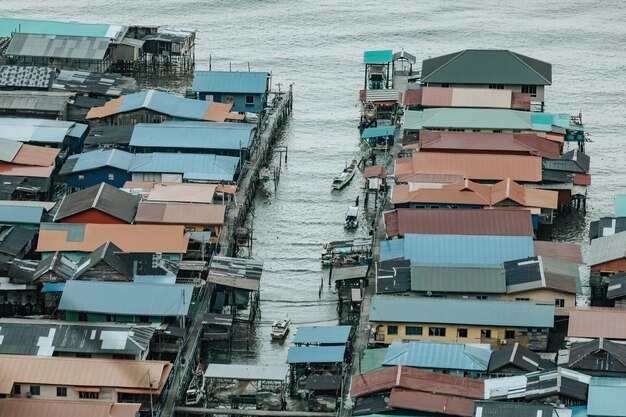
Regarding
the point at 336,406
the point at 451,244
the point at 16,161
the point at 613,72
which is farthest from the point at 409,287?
the point at 613,72

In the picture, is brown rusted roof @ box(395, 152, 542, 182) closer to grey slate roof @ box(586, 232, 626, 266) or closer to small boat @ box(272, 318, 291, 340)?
Answer: grey slate roof @ box(586, 232, 626, 266)

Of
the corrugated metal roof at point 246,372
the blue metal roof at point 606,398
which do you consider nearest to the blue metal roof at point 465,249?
the corrugated metal roof at point 246,372

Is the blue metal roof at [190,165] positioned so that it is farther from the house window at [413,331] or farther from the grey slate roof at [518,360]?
the grey slate roof at [518,360]

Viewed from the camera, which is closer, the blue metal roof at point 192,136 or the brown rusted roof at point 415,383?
the brown rusted roof at point 415,383

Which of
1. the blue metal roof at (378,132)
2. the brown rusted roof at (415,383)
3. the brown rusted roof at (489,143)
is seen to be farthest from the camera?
the blue metal roof at (378,132)

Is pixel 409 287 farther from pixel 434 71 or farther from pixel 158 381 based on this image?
pixel 434 71

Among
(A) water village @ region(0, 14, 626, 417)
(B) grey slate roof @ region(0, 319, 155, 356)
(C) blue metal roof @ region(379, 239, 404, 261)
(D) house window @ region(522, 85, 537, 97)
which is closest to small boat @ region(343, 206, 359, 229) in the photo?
(A) water village @ region(0, 14, 626, 417)
